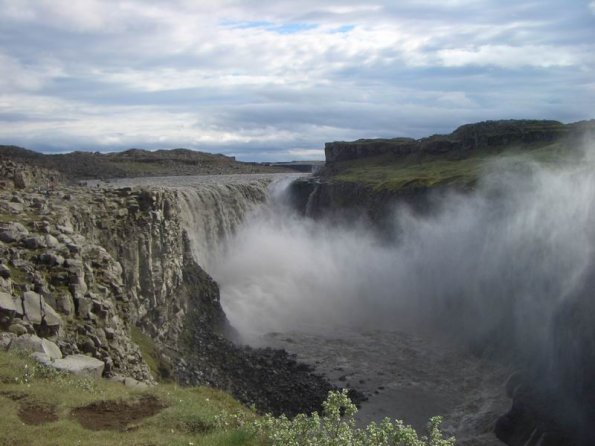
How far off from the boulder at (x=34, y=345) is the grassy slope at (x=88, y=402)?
61 centimetres

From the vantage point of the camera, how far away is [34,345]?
1526 cm

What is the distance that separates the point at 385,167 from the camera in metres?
96.4

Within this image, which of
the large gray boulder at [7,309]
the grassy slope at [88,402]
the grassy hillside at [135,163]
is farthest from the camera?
the grassy hillside at [135,163]

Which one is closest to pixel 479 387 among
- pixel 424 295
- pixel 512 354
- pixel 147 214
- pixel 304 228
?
pixel 512 354

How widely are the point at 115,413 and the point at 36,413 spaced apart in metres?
1.56

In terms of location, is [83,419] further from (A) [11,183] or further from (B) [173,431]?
(A) [11,183]

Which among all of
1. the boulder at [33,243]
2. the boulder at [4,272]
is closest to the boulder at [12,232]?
the boulder at [33,243]

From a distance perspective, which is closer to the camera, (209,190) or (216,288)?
(216,288)

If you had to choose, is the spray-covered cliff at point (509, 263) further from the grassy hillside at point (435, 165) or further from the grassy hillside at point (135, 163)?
the grassy hillside at point (135, 163)

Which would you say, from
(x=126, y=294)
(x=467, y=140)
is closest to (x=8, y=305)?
(x=126, y=294)

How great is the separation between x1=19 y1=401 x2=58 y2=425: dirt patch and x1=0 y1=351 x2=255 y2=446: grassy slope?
0.09 m

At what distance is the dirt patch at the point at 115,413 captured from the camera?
12266mm

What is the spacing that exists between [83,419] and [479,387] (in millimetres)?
26286

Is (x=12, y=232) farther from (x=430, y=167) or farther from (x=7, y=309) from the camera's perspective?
(x=430, y=167)
